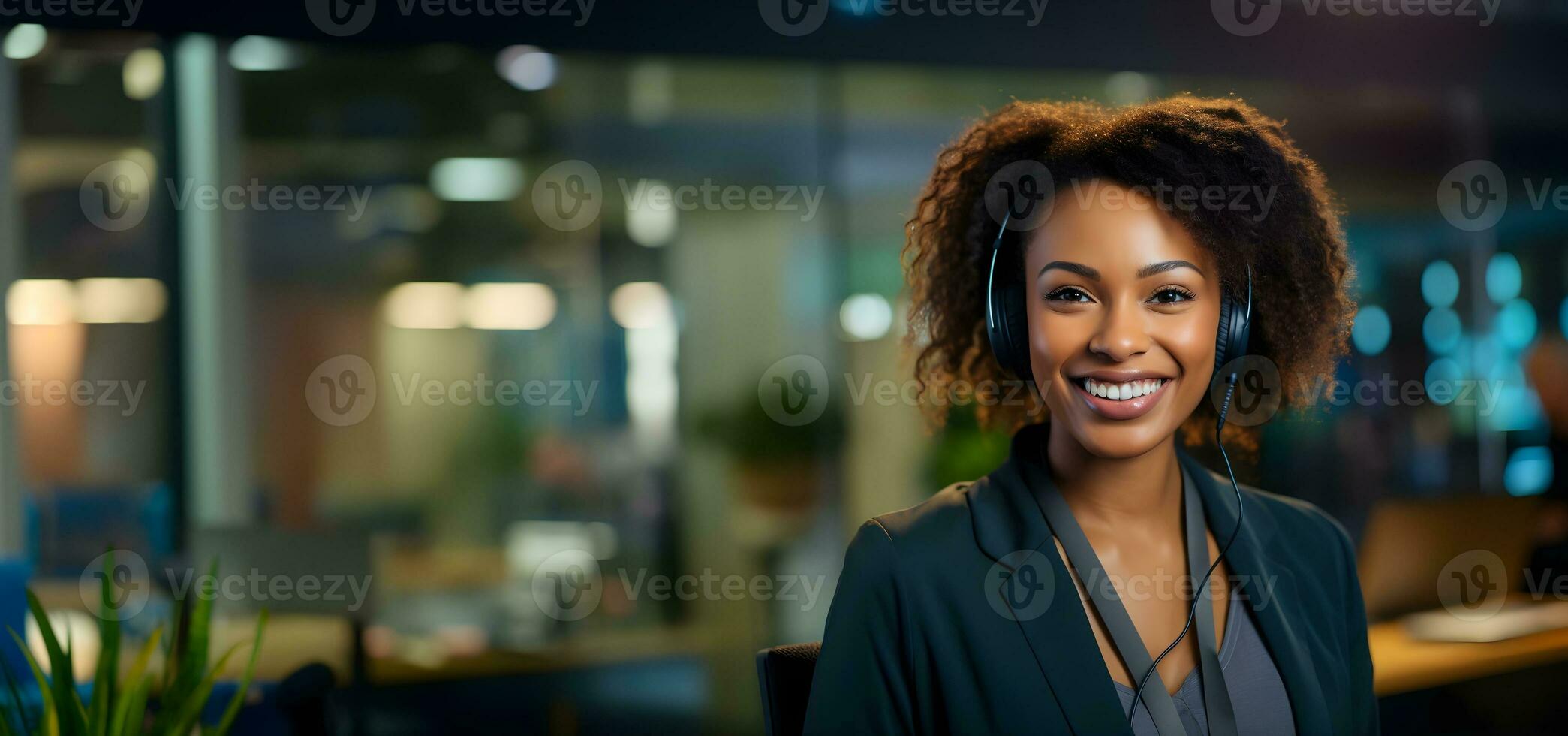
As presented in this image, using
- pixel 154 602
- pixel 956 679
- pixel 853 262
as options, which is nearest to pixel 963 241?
pixel 956 679

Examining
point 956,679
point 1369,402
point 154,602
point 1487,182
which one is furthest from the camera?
point 1487,182

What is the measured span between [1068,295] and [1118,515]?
0.31 metres

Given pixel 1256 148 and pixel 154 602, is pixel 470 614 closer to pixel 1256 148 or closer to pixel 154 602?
pixel 154 602

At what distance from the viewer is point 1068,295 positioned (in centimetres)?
149

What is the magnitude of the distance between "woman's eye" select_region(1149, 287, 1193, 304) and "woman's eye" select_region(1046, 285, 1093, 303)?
8 cm

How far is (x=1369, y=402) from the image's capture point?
16.6ft

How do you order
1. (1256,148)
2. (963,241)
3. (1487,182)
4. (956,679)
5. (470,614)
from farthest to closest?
1. (1487,182)
2. (470,614)
3. (963,241)
4. (1256,148)
5. (956,679)

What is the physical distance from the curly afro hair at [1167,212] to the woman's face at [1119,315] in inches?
1.3

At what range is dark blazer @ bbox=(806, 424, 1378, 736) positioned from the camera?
143 centimetres

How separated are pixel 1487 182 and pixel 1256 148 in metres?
4.63
